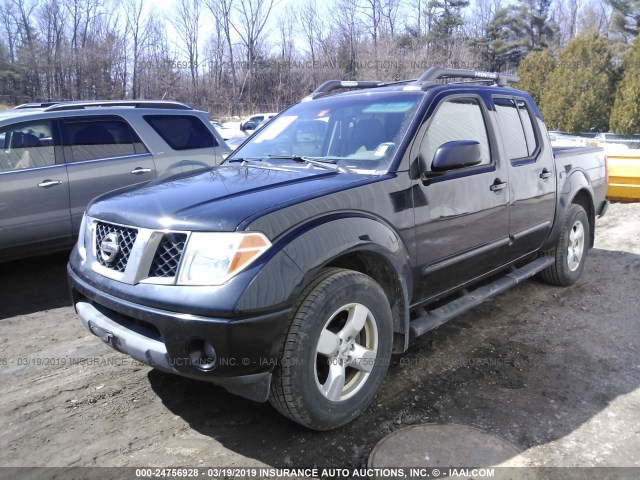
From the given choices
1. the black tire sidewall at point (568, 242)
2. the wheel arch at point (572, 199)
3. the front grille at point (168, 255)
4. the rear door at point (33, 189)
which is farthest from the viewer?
the rear door at point (33, 189)

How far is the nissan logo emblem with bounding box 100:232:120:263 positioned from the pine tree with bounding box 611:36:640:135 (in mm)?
22483

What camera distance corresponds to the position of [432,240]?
334 cm

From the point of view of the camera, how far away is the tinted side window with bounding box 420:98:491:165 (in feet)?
11.4

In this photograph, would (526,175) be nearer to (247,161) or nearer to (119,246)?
(247,161)

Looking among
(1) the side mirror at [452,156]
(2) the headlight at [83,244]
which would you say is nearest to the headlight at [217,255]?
(2) the headlight at [83,244]

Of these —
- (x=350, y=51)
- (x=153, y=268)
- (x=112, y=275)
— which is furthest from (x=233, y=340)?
(x=350, y=51)

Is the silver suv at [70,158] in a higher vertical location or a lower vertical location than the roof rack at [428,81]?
lower

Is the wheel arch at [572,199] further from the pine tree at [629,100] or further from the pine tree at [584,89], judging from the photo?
the pine tree at [584,89]

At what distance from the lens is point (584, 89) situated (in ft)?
76.2

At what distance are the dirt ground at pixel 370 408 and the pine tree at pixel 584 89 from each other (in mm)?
21293

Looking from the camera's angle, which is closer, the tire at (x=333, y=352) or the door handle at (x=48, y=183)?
the tire at (x=333, y=352)

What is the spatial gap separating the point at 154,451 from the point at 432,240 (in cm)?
199

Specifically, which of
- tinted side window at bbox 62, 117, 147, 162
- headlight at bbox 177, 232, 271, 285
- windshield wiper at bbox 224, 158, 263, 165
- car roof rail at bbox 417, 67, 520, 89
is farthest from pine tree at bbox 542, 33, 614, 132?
headlight at bbox 177, 232, 271, 285

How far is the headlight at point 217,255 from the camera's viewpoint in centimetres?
239
